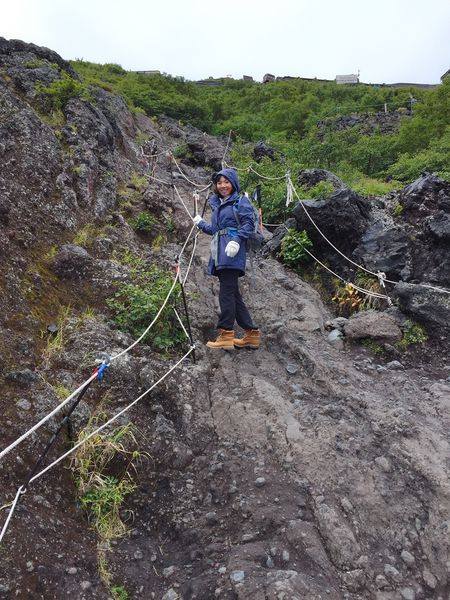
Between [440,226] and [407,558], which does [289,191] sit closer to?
[440,226]

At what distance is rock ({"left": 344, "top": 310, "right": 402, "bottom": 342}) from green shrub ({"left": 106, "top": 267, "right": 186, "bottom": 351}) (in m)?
2.65

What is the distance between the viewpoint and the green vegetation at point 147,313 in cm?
574

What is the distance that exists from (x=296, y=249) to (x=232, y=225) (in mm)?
3455

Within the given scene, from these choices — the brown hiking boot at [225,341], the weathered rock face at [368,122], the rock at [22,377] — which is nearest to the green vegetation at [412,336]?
the brown hiking boot at [225,341]

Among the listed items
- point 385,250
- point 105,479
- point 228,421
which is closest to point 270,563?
point 105,479

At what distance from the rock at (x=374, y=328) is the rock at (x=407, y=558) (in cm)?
353

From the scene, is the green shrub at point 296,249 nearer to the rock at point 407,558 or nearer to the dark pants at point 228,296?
the dark pants at point 228,296

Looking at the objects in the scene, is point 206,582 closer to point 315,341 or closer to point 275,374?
point 275,374

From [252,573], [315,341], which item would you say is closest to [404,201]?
[315,341]

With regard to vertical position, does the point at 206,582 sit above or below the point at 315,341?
below

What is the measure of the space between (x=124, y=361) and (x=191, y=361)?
2.99 feet

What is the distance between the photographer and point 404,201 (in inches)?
382

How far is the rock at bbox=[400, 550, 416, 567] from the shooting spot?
3336 mm

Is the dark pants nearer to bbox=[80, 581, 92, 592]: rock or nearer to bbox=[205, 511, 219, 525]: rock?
bbox=[205, 511, 219, 525]: rock
